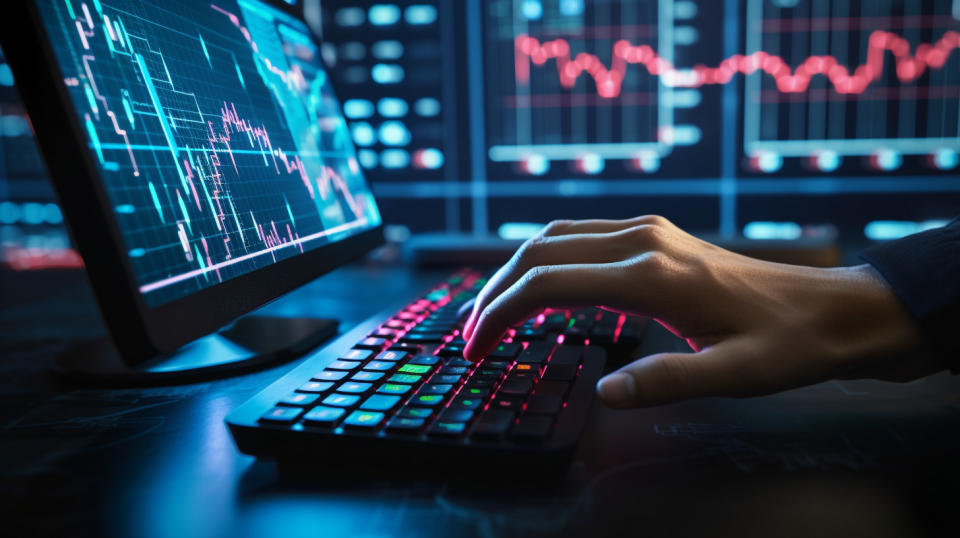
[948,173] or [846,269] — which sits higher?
[846,269]

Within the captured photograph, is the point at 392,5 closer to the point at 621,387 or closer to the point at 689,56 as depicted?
the point at 689,56

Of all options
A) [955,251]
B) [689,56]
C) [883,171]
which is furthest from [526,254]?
[883,171]

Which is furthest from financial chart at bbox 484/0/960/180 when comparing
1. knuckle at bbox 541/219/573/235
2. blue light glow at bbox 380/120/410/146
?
knuckle at bbox 541/219/573/235

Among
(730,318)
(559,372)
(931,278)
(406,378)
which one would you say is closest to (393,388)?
(406,378)

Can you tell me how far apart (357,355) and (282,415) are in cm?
13

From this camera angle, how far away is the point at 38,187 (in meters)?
2.19

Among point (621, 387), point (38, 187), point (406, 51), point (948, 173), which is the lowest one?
point (948, 173)

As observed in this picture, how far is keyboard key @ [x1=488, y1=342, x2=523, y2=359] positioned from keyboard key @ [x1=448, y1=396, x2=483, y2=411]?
0.11 metres

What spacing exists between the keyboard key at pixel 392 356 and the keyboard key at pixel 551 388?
120 mm

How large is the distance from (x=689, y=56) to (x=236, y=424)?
1.79 meters

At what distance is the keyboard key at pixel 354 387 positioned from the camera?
0.45m

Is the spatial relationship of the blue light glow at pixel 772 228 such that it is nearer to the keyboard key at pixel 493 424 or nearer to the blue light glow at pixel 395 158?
the blue light glow at pixel 395 158

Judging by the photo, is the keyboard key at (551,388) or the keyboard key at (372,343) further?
the keyboard key at (372,343)

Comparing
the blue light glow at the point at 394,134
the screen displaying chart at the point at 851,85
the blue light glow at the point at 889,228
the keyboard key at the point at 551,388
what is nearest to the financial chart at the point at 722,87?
the screen displaying chart at the point at 851,85
